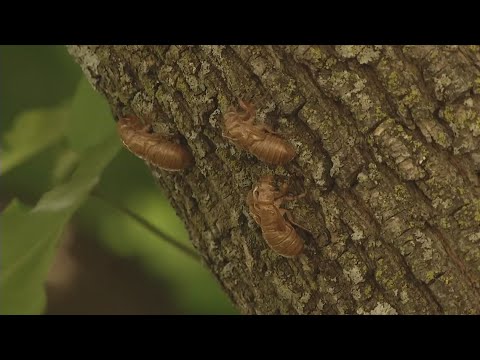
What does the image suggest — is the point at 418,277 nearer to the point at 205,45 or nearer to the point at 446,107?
the point at 446,107

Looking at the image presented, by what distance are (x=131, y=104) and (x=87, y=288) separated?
216 cm

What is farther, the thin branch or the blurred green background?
the thin branch

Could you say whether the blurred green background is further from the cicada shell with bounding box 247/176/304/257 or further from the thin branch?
the cicada shell with bounding box 247/176/304/257

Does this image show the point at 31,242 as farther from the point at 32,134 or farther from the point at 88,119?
the point at 32,134

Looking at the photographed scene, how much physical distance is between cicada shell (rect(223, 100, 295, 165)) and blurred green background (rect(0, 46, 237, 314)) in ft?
3.08

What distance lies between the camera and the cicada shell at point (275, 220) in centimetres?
179

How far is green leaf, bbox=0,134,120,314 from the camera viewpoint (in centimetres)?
227

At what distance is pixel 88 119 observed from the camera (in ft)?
8.36

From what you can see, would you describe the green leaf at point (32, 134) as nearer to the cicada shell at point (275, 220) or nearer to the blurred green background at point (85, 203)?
the blurred green background at point (85, 203)

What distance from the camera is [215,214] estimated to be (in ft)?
6.68

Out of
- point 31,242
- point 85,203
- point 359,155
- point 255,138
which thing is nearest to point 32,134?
point 85,203

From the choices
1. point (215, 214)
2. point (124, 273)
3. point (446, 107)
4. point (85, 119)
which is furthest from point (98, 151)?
point (446, 107)

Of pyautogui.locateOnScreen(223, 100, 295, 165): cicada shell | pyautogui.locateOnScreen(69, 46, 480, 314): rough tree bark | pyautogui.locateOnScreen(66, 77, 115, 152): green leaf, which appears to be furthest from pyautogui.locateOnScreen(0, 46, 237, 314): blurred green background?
pyautogui.locateOnScreen(223, 100, 295, 165): cicada shell

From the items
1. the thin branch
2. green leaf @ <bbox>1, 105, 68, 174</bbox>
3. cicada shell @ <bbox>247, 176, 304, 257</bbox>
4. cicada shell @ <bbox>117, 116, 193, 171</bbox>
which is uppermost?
cicada shell @ <bbox>117, 116, 193, 171</bbox>
